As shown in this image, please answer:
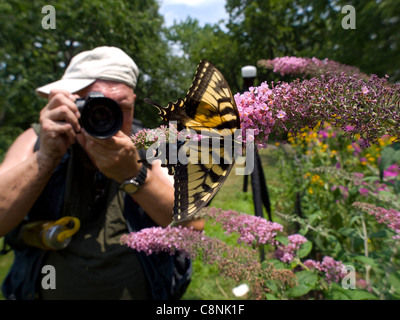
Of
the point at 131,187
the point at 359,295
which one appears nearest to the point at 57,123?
the point at 131,187

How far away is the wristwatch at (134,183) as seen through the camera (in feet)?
5.57

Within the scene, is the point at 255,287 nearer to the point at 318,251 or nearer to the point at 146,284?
the point at 146,284

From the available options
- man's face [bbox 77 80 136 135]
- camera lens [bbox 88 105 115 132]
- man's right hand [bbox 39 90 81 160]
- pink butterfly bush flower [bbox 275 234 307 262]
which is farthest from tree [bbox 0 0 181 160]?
pink butterfly bush flower [bbox 275 234 307 262]

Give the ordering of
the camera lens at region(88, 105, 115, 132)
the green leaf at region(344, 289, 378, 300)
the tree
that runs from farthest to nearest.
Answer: the tree
the camera lens at region(88, 105, 115, 132)
the green leaf at region(344, 289, 378, 300)

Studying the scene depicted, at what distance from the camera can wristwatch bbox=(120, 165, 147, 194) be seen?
170 cm

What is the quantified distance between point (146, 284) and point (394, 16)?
6.35m

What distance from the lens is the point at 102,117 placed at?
1.50 m

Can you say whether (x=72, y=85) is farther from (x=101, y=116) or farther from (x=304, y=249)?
(x=304, y=249)

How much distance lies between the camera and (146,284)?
80.4 inches

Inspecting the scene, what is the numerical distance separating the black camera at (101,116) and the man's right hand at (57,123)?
0.31m

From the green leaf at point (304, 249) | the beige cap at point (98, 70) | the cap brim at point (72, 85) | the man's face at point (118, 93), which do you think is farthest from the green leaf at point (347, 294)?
the cap brim at point (72, 85)

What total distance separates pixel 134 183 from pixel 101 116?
47 cm

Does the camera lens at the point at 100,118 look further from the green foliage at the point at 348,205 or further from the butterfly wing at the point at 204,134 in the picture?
the green foliage at the point at 348,205

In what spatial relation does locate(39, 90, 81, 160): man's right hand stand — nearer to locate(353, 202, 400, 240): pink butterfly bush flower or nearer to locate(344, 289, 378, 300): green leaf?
locate(353, 202, 400, 240): pink butterfly bush flower
